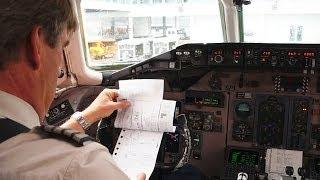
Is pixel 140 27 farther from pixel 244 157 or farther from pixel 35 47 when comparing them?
pixel 35 47

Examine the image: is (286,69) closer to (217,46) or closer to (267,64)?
(267,64)

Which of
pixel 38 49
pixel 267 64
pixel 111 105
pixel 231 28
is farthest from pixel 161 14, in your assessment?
pixel 38 49

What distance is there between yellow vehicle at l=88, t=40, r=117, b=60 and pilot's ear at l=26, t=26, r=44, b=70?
8.49 ft

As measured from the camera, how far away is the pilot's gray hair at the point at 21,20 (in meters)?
0.85

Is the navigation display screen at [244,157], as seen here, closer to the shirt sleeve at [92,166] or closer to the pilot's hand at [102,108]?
the pilot's hand at [102,108]

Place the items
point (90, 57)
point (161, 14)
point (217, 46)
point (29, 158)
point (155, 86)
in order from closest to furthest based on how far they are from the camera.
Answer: point (29, 158) < point (155, 86) < point (217, 46) < point (90, 57) < point (161, 14)

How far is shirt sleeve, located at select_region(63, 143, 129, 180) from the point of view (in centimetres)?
80

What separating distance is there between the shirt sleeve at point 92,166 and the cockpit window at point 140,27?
104 inches

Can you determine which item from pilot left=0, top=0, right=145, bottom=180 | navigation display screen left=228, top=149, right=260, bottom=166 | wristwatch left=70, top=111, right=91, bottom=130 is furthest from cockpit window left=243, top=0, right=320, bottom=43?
pilot left=0, top=0, right=145, bottom=180

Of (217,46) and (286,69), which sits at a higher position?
(217,46)

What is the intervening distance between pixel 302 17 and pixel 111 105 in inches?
85.6

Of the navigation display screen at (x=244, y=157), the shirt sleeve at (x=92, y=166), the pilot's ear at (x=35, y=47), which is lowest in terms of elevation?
the navigation display screen at (x=244, y=157)

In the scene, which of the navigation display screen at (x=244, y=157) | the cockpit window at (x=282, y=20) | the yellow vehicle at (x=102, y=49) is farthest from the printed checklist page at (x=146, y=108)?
the cockpit window at (x=282, y=20)

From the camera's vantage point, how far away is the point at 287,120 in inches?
108
